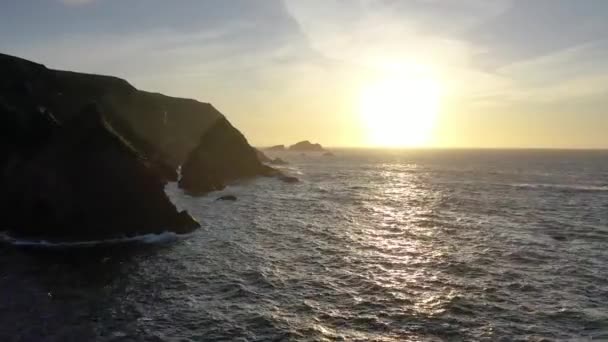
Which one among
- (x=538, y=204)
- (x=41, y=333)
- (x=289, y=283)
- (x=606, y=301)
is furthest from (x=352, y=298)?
(x=538, y=204)

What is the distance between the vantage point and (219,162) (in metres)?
126

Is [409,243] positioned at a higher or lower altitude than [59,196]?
lower

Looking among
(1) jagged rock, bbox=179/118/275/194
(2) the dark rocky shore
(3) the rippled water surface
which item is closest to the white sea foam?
(2) the dark rocky shore

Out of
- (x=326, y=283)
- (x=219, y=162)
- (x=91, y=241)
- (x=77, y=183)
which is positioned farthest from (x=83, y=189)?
(x=219, y=162)

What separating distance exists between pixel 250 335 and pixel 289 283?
397 inches

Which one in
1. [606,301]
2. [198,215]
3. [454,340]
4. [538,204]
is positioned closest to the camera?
[454,340]

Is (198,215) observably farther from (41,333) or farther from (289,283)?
(41,333)

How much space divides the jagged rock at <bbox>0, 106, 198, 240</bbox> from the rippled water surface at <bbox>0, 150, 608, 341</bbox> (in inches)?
155

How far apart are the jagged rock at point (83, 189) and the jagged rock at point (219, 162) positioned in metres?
41.7

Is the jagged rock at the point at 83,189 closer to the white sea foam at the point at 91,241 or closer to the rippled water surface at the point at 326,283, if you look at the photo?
the white sea foam at the point at 91,241

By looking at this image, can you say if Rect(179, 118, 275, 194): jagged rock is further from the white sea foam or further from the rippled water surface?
the white sea foam

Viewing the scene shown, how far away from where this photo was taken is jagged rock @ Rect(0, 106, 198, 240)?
51375mm

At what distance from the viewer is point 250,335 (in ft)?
93.0

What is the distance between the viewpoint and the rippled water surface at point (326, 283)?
→ 29.0 meters
